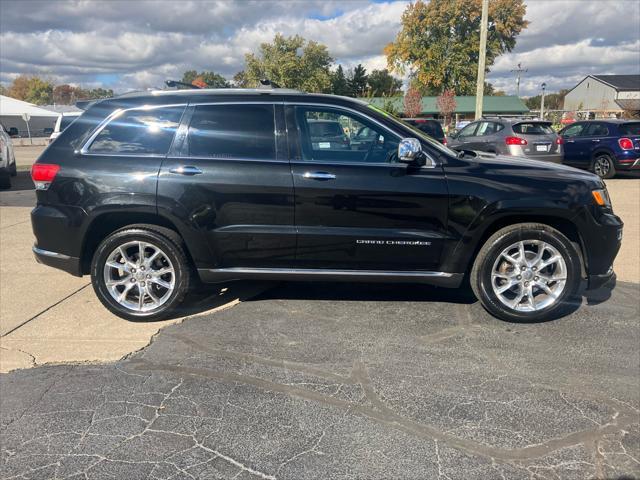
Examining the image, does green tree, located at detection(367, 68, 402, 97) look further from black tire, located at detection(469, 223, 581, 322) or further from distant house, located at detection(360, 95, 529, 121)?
black tire, located at detection(469, 223, 581, 322)

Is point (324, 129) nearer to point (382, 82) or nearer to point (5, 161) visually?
point (5, 161)

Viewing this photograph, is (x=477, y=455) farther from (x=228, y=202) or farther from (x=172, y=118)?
(x=172, y=118)

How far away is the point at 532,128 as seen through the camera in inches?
523

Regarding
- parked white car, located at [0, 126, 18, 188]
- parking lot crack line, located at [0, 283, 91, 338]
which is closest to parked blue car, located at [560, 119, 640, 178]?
parking lot crack line, located at [0, 283, 91, 338]

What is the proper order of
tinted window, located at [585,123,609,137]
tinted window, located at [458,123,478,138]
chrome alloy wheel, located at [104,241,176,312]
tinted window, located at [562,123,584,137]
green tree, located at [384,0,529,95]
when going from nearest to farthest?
chrome alloy wheel, located at [104,241,176,312] < tinted window, located at [585,123,609,137] < tinted window, located at [458,123,478,138] < tinted window, located at [562,123,584,137] < green tree, located at [384,0,529,95]

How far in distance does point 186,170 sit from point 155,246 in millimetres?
700

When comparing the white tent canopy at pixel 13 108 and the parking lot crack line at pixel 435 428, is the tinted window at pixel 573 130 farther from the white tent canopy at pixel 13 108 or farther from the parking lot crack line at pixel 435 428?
the white tent canopy at pixel 13 108

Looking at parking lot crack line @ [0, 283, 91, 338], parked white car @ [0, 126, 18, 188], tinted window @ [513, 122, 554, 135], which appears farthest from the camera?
tinted window @ [513, 122, 554, 135]

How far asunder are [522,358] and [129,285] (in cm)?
325

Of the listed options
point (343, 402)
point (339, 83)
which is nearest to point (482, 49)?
point (343, 402)

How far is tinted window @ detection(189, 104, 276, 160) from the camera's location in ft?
14.1

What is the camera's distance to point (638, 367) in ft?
12.0

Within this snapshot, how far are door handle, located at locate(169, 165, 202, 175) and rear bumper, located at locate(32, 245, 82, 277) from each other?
1.18 m

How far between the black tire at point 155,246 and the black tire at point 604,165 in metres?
13.2
